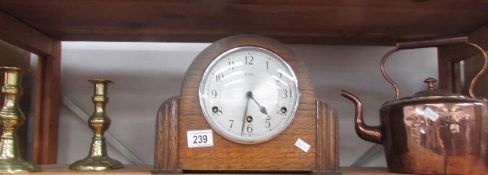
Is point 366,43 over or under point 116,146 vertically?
over

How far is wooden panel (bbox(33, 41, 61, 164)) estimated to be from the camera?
101 cm

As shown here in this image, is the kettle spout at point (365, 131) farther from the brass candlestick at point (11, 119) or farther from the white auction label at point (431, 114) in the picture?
the brass candlestick at point (11, 119)

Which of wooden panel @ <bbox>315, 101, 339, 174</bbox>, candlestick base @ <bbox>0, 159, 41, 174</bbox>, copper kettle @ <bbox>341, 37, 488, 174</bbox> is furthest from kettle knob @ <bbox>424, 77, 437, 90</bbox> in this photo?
candlestick base @ <bbox>0, 159, 41, 174</bbox>

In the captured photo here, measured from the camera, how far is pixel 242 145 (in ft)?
2.41

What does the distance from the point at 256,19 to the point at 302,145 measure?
0.25 metres

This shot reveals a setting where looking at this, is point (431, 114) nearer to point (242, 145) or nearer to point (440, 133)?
point (440, 133)

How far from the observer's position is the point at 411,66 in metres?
1.10

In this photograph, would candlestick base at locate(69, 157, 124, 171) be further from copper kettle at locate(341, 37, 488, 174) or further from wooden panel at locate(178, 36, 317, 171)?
copper kettle at locate(341, 37, 488, 174)

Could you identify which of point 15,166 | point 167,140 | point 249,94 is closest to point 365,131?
point 249,94

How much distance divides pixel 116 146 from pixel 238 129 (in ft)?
1.40

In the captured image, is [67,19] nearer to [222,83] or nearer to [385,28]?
[222,83]

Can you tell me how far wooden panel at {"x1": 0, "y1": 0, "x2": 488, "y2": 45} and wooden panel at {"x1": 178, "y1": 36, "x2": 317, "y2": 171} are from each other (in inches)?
4.5

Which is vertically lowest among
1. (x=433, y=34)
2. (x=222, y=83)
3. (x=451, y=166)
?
(x=451, y=166)

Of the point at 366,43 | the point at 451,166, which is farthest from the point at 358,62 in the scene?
the point at 451,166
